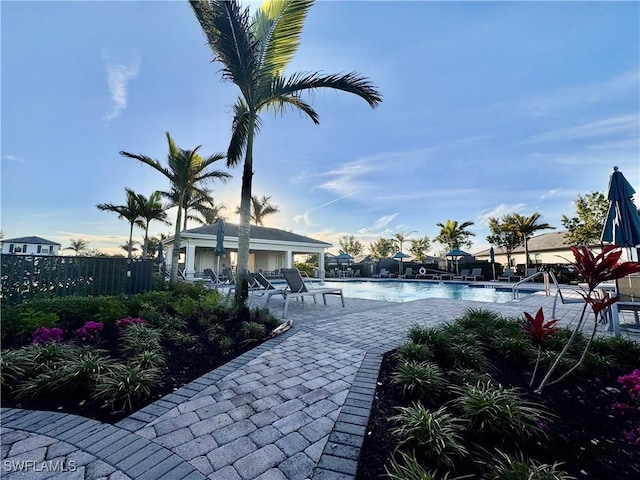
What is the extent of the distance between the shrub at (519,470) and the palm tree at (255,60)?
16.4 feet

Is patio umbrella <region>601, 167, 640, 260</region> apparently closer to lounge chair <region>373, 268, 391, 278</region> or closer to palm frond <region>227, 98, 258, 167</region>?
palm frond <region>227, 98, 258, 167</region>

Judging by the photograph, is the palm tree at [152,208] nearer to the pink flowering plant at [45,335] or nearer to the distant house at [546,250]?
the pink flowering plant at [45,335]

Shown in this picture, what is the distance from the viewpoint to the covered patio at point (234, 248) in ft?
63.7

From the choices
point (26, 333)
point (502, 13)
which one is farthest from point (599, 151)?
point (26, 333)

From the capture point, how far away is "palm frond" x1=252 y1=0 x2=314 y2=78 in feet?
18.9

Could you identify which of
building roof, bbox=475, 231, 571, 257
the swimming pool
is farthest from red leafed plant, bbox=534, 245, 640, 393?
building roof, bbox=475, 231, 571, 257

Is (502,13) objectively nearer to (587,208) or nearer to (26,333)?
(26,333)

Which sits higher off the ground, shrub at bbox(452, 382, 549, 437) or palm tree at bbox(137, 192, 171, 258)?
palm tree at bbox(137, 192, 171, 258)

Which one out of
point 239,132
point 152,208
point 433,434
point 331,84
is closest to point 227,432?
point 433,434

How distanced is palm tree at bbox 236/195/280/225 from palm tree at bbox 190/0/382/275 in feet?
84.0

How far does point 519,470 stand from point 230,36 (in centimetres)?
721

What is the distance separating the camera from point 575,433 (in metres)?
2.21

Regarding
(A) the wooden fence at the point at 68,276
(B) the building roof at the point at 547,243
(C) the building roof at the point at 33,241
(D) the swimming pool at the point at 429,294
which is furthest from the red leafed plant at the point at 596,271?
(C) the building roof at the point at 33,241

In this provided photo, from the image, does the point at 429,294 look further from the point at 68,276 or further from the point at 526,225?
the point at 68,276
